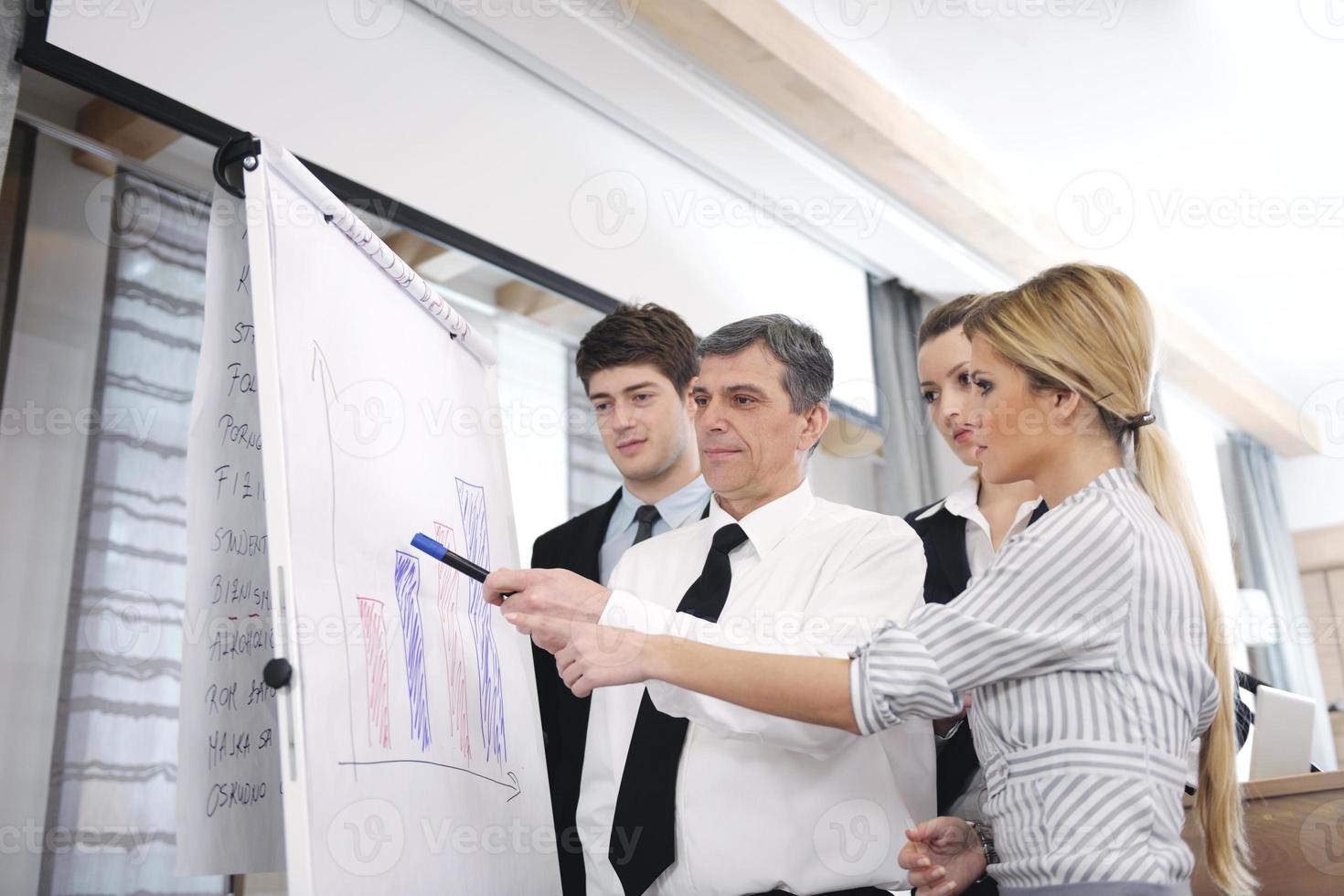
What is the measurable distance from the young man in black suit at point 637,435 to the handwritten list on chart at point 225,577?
0.74 meters

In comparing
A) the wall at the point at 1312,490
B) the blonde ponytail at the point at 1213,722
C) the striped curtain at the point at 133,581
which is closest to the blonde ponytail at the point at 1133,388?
the blonde ponytail at the point at 1213,722

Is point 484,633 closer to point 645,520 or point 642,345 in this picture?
point 645,520

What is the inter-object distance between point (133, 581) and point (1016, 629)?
233 cm

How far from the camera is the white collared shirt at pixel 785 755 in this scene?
129 cm

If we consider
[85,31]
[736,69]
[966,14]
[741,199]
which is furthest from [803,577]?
[741,199]

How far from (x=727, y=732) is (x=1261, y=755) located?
45.9 inches

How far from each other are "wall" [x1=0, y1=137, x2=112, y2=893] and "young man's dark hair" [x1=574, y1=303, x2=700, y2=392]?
142cm

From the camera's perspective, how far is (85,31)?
203 cm

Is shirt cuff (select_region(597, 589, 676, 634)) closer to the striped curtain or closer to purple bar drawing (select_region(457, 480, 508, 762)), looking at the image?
purple bar drawing (select_region(457, 480, 508, 762))

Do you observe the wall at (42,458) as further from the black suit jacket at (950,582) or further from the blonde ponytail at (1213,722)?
the blonde ponytail at (1213,722)

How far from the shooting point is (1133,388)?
1.25 metres

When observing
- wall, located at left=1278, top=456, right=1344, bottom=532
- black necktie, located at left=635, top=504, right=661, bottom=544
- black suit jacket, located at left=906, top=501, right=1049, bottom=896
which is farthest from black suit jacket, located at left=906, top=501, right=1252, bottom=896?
wall, located at left=1278, top=456, right=1344, bottom=532

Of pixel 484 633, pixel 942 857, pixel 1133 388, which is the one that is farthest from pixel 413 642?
pixel 1133 388

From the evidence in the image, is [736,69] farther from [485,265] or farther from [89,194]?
[89,194]
